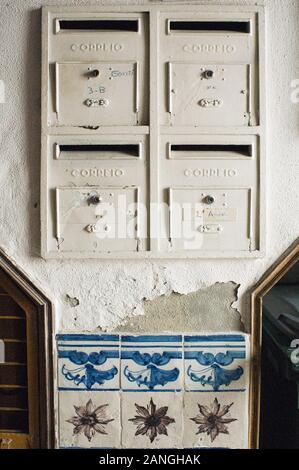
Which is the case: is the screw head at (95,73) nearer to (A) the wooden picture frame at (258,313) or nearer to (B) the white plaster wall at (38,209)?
(B) the white plaster wall at (38,209)

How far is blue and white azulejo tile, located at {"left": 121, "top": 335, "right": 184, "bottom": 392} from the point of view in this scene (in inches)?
55.7

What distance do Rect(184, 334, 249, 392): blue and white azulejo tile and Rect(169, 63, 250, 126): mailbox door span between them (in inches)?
29.6

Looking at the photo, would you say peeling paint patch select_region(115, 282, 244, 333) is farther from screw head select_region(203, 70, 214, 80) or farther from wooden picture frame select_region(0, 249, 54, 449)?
screw head select_region(203, 70, 214, 80)

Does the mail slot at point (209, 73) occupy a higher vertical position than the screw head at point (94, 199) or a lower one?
higher

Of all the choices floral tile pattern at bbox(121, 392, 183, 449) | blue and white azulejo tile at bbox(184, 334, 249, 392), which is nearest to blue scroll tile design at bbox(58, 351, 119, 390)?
floral tile pattern at bbox(121, 392, 183, 449)

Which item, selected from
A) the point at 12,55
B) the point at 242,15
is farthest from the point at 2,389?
the point at 242,15

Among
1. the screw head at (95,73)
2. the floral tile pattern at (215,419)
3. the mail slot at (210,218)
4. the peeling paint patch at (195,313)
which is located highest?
the screw head at (95,73)

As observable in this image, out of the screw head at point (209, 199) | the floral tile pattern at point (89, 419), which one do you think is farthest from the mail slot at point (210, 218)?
the floral tile pattern at point (89, 419)

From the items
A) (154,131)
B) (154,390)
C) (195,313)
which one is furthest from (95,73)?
(154,390)

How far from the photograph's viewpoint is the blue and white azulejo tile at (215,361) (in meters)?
1.42

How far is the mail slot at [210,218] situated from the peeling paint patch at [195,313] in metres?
0.16

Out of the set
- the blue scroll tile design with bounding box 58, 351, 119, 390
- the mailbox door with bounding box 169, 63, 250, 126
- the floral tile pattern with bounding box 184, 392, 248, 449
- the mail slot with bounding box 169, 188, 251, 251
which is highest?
the mailbox door with bounding box 169, 63, 250, 126

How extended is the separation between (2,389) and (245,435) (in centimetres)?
90

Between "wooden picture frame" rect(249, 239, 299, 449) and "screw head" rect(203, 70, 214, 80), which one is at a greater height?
"screw head" rect(203, 70, 214, 80)
